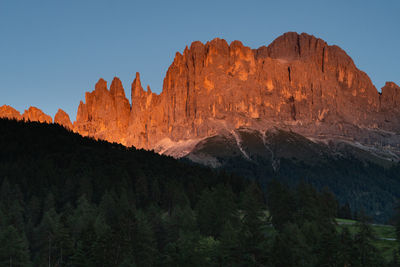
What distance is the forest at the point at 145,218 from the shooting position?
211 ft

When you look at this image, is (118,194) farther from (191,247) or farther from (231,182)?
(191,247)

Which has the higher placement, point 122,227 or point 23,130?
point 23,130

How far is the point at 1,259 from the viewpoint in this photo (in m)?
70.5

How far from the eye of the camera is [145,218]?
88250mm

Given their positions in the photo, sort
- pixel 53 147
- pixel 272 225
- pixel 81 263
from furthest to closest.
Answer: pixel 53 147 < pixel 272 225 < pixel 81 263

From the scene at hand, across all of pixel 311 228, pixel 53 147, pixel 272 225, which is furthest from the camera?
pixel 53 147

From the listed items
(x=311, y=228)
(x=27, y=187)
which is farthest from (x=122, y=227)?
(x=27, y=187)

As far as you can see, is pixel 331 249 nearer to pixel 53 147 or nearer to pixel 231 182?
pixel 231 182

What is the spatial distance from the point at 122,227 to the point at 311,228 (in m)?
28.8

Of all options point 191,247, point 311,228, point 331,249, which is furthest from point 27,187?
point 331,249

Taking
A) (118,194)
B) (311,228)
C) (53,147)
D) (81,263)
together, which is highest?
(53,147)

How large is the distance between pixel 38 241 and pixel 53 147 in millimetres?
84190

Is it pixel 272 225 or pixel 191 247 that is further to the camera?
pixel 272 225

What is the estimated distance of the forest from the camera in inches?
2532
